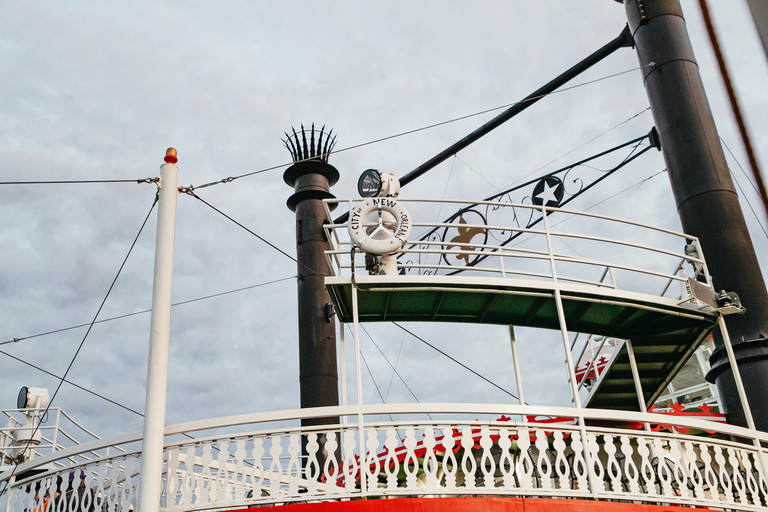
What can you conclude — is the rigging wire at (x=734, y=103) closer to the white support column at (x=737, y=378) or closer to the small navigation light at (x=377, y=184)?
the small navigation light at (x=377, y=184)

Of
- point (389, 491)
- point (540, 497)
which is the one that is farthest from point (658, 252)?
point (389, 491)

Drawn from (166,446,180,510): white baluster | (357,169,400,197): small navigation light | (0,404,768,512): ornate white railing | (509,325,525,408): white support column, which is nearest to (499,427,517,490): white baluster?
(0,404,768,512): ornate white railing

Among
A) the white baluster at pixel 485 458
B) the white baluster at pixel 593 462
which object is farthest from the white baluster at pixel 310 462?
the white baluster at pixel 593 462

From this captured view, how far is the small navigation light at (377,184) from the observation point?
36.2ft

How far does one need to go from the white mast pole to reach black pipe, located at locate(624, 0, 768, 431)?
10.1m

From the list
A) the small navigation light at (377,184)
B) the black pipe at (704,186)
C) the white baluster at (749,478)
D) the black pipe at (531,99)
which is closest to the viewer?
the white baluster at (749,478)

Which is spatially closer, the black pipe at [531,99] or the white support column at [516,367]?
the white support column at [516,367]

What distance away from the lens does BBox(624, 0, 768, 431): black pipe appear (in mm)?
12562

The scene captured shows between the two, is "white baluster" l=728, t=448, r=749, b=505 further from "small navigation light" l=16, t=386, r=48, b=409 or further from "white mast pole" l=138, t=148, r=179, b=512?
"small navigation light" l=16, t=386, r=48, b=409

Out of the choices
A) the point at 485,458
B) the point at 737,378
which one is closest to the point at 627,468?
the point at 485,458

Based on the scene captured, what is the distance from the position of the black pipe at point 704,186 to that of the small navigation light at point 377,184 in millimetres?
6893

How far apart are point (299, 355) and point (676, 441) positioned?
8.82 meters

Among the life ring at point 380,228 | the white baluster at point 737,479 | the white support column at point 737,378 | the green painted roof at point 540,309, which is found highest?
the life ring at point 380,228

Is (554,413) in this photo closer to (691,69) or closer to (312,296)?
(312,296)
